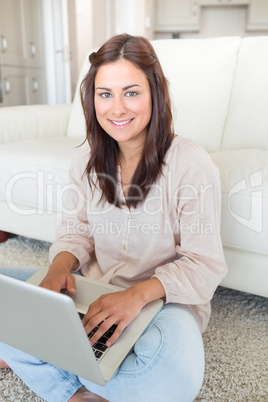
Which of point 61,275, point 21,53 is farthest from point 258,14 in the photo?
point 61,275

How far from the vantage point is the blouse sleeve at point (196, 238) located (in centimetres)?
72

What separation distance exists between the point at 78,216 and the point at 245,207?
0.43 metres

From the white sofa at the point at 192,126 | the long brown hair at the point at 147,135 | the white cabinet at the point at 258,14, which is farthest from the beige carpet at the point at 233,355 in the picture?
the white cabinet at the point at 258,14

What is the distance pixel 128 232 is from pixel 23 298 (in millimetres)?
384

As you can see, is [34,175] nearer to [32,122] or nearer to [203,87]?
[32,122]

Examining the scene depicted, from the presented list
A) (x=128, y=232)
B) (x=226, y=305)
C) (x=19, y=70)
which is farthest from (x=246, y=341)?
(x=19, y=70)

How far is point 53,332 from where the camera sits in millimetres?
485

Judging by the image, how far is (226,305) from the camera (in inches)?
44.9

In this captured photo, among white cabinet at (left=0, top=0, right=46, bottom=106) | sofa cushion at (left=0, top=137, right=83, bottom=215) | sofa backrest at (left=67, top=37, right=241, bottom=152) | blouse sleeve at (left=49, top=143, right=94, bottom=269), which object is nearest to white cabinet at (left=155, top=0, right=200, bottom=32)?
white cabinet at (left=0, top=0, right=46, bottom=106)

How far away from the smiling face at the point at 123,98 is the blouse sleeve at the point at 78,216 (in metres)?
0.16

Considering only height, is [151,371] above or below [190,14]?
below

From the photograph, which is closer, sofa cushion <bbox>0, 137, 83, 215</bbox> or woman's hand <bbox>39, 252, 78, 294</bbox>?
woman's hand <bbox>39, 252, 78, 294</bbox>

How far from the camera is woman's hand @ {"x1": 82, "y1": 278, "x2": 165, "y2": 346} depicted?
2.03 feet
